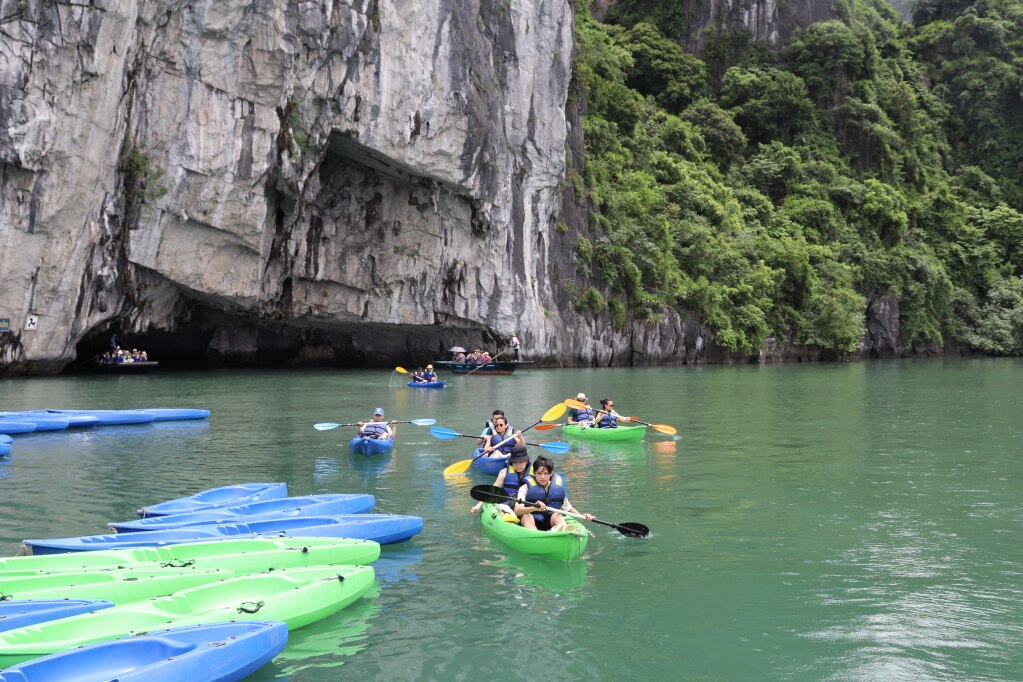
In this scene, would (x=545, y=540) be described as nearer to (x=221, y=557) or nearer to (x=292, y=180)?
(x=221, y=557)

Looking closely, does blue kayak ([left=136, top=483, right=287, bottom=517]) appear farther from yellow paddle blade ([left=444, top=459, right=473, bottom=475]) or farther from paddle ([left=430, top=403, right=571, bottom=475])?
paddle ([left=430, top=403, right=571, bottom=475])

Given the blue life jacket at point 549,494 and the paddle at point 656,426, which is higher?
the paddle at point 656,426

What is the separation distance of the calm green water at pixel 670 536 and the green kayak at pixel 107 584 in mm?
1267

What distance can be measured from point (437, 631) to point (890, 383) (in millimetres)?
32570

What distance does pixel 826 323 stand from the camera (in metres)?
55.8

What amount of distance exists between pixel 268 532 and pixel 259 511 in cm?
127

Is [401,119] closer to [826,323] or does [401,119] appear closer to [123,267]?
[123,267]

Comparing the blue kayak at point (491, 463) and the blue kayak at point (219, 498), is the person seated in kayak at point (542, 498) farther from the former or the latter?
the blue kayak at point (491, 463)

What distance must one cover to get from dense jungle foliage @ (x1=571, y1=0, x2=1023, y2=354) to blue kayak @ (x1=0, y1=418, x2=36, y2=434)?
31.8 metres

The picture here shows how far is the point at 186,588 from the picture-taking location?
8180 millimetres

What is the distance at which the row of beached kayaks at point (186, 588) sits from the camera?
6.52 metres

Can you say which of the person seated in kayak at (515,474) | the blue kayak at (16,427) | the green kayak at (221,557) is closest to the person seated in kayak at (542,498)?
the person seated in kayak at (515,474)

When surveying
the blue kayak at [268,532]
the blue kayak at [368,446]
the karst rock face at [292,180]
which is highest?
the karst rock face at [292,180]

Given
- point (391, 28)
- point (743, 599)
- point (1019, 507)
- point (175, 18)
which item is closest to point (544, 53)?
point (391, 28)
